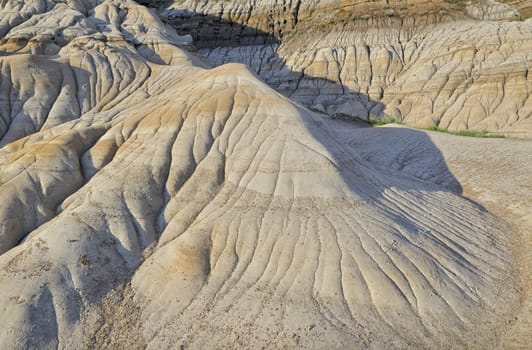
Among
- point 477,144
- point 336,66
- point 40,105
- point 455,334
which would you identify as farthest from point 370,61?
point 455,334

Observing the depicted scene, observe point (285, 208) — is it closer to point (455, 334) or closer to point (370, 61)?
point (455, 334)

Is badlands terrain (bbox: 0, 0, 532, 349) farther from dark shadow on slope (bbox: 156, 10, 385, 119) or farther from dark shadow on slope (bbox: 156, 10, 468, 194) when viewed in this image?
dark shadow on slope (bbox: 156, 10, 385, 119)

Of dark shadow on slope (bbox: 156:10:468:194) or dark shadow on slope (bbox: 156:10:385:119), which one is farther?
dark shadow on slope (bbox: 156:10:385:119)

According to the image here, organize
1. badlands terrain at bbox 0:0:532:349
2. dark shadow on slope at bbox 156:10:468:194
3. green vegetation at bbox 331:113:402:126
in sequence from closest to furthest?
badlands terrain at bbox 0:0:532:349 → dark shadow on slope at bbox 156:10:468:194 → green vegetation at bbox 331:113:402:126

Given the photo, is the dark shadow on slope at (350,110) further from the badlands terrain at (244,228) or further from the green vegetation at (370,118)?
the green vegetation at (370,118)

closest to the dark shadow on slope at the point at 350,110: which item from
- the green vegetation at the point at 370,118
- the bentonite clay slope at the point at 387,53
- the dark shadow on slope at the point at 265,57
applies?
the dark shadow on slope at the point at 265,57

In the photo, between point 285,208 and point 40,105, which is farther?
point 40,105

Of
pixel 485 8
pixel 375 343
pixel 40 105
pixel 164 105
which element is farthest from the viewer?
pixel 485 8

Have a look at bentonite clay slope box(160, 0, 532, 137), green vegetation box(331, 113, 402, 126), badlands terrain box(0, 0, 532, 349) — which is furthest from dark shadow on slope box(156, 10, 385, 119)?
badlands terrain box(0, 0, 532, 349)
